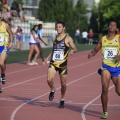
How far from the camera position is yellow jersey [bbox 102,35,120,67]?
→ 36.0 feet

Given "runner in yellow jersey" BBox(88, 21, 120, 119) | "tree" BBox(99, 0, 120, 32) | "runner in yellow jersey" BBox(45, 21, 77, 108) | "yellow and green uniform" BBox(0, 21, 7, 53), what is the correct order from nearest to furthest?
"runner in yellow jersey" BBox(88, 21, 120, 119)
"runner in yellow jersey" BBox(45, 21, 77, 108)
"yellow and green uniform" BBox(0, 21, 7, 53)
"tree" BBox(99, 0, 120, 32)

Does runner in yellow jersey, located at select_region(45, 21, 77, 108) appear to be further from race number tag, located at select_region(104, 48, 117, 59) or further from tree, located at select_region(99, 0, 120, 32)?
tree, located at select_region(99, 0, 120, 32)

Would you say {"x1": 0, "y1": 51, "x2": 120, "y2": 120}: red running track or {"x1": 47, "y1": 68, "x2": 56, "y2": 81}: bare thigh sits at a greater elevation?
{"x1": 47, "y1": 68, "x2": 56, "y2": 81}: bare thigh

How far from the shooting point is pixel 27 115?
11211mm

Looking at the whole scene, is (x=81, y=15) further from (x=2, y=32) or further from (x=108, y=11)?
(x=2, y=32)

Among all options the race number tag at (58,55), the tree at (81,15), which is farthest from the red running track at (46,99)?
the tree at (81,15)

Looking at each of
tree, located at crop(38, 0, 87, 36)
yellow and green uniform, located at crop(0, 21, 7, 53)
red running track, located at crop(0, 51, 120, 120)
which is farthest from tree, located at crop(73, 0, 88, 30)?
yellow and green uniform, located at crop(0, 21, 7, 53)

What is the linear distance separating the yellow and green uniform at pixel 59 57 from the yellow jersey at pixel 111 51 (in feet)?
5.37

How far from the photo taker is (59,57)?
1247 cm

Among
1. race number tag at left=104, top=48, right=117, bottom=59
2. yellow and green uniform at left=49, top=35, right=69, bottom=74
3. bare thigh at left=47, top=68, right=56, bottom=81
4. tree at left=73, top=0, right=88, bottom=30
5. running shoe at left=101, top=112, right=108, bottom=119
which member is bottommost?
tree at left=73, top=0, right=88, bottom=30

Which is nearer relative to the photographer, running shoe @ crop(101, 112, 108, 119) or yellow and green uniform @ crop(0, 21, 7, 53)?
running shoe @ crop(101, 112, 108, 119)

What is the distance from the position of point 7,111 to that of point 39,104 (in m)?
1.49

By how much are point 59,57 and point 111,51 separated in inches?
70.5

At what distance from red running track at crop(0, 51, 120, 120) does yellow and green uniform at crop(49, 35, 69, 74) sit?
2.90 feet
